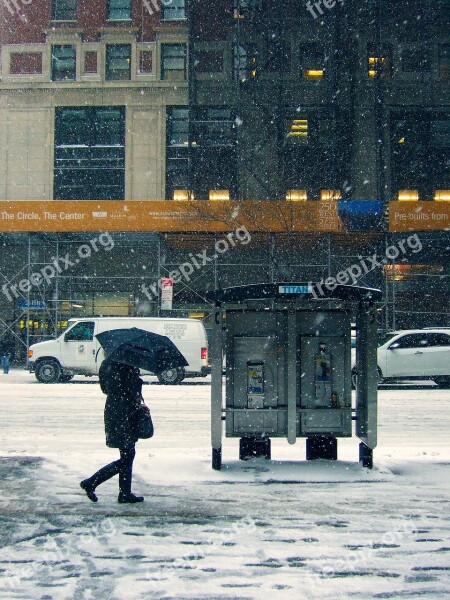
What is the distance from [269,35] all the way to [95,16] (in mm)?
9239

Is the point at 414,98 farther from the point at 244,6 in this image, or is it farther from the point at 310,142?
the point at 244,6

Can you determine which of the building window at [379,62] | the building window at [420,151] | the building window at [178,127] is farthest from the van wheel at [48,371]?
the building window at [379,62]

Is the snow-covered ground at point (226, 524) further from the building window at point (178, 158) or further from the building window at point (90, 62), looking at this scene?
the building window at point (90, 62)

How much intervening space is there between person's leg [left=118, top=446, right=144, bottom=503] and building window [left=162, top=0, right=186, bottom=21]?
3169 centimetres

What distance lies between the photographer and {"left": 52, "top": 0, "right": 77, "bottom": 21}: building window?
34.5 metres

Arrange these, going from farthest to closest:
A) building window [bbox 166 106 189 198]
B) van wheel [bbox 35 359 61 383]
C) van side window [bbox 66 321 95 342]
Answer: building window [bbox 166 106 189 198] → van wheel [bbox 35 359 61 383] → van side window [bbox 66 321 95 342]

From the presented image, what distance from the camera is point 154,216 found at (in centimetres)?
2564

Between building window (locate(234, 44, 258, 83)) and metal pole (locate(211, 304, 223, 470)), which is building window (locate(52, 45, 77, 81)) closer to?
building window (locate(234, 44, 258, 83))

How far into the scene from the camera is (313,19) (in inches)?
1276

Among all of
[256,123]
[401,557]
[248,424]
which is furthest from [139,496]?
[256,123]

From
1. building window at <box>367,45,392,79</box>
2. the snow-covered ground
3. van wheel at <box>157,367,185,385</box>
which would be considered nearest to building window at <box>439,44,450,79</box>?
building window at <box>367,45,392,79</box>

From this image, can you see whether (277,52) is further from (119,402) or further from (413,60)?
(119,402)

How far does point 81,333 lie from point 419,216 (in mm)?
13054

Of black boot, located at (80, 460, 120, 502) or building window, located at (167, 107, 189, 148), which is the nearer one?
black boot, located at (80, 460, 120, 502)
